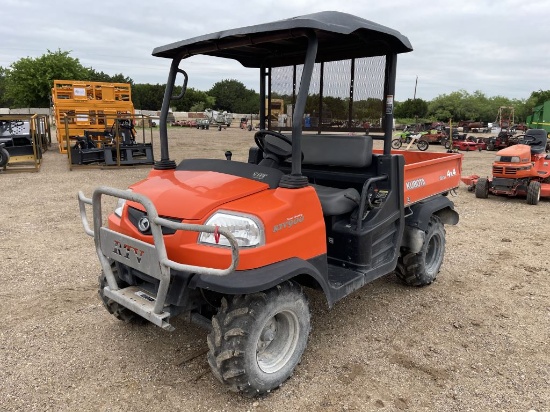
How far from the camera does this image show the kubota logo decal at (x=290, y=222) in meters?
2.62

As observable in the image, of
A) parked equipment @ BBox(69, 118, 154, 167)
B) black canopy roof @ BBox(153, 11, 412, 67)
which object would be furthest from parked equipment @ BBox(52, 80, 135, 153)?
black canopy roof @ BBox(153, 11, 412, 67)

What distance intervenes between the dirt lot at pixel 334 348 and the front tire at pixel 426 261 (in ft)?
0.49

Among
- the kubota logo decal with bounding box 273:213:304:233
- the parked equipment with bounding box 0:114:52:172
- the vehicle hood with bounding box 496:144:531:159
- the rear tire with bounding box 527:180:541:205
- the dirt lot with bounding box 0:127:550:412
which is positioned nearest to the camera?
the kubota logo decal with bounding box 273:213:304:233

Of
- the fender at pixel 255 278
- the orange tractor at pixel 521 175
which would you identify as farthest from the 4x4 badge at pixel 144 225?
the orange tractor at pixel 521 175

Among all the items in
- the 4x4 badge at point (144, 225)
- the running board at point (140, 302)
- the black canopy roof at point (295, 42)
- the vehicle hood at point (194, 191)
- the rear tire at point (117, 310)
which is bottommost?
the rear tire at point (117, 310)

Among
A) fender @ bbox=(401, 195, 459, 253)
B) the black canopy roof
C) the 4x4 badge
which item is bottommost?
fender @ bbox=(401, 195, 459, 253)

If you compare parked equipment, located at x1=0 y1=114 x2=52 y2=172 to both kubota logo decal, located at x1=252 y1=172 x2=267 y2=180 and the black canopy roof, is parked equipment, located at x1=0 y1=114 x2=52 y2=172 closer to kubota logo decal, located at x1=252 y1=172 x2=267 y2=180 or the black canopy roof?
the black canopy roof

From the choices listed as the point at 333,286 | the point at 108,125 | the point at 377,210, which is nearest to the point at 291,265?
the point at 333,286

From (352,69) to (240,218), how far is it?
1957mm

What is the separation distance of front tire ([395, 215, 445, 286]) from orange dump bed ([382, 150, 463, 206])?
35 cm

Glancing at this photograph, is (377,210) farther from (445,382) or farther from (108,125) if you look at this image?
(108,125)

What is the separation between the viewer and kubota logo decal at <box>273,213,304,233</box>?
2615mm

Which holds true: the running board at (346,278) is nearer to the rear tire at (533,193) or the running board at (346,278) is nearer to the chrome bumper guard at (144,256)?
the chrome bumper guard at (144,256)

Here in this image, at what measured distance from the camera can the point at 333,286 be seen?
309 centimetres
